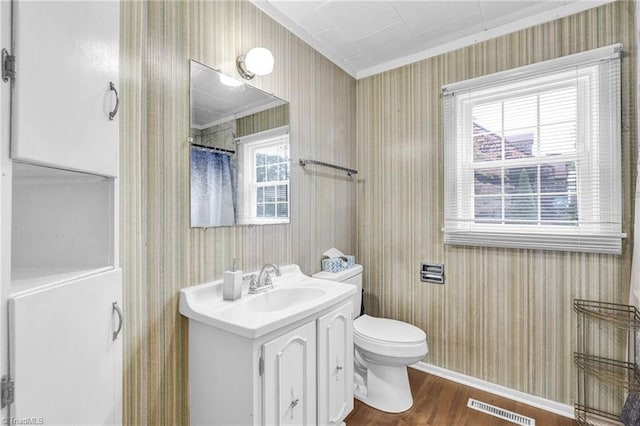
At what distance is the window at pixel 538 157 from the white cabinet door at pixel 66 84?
6.69 ft

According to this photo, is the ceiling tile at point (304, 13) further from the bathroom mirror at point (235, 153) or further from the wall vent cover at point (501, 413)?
the wall vent cover at point (501, 413)

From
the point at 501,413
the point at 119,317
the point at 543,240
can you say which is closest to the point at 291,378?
the point at 119,317

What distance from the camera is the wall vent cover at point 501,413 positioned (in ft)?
5.76

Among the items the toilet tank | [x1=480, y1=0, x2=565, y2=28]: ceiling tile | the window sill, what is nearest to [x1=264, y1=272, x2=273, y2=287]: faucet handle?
the toilet tank

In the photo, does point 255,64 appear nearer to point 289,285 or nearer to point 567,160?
point 289,285

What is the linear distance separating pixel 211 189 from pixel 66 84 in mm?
769

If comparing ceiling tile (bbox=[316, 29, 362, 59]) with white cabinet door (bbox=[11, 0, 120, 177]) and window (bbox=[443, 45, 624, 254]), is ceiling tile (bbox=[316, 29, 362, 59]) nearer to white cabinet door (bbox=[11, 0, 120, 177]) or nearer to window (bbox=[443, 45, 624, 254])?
window (bbox=[443, 45, 624, 254])

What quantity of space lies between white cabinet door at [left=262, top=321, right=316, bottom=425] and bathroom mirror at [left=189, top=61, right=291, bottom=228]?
2.24 feet

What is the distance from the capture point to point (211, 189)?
1.52m

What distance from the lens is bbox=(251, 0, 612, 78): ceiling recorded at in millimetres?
1819

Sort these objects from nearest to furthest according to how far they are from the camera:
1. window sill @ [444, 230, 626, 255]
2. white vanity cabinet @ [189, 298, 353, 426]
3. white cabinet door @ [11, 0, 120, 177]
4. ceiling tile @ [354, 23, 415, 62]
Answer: white cabinet door @ [11, 0, 120, 177] < white vanity cabinet @ [189, 298, 353, 426] < window sill @ [444, 230, 626, 255] < ceiling tile @ [354, 23, 415, 62]

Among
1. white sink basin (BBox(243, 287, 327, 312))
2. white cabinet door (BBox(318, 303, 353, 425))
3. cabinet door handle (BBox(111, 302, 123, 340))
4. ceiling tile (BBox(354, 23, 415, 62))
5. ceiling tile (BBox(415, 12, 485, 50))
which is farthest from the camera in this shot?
ceiling tile (BBox(354, 23, 415, 62))

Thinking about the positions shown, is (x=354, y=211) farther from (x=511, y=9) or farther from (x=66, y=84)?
(x=66, y=84)

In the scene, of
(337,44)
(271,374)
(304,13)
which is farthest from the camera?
(337,44)
